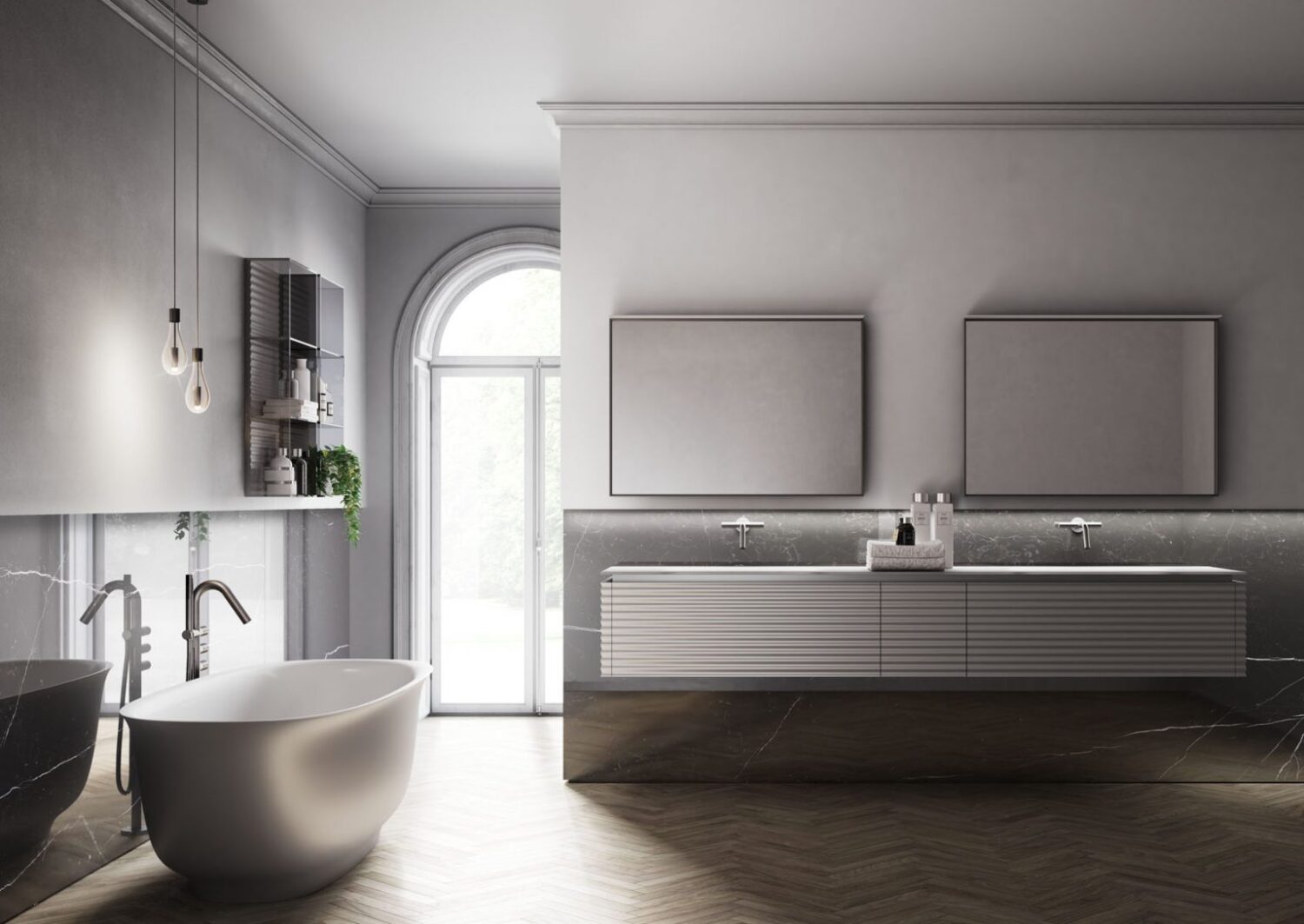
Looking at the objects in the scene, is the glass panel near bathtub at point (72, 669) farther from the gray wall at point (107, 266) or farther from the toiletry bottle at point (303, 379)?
the toiletry bottle at point (303, 379)

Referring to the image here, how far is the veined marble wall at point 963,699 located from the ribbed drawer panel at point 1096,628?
16 cm

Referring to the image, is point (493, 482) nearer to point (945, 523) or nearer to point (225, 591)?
point (225, 591)

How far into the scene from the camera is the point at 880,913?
2.93 m

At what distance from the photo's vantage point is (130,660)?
3303 millimetres

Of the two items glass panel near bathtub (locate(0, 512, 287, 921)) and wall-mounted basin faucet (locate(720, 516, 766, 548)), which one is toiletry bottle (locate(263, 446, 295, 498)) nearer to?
glass panel near bathtub (locate(0, 512, 287, 921))

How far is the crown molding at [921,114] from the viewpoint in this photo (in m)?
4.23

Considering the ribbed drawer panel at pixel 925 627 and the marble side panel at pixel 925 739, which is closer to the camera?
the ribbed drawer panel at pixel 925 627

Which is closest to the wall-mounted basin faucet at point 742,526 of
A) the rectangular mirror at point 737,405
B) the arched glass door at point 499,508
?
the rectangular mirror at point 737,405

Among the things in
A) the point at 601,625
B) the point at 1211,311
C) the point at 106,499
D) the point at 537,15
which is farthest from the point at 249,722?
the point at 1211,311

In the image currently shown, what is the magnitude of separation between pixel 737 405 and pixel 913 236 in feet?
3.51

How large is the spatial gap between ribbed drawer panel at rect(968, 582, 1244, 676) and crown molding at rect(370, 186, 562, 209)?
314 centimetres

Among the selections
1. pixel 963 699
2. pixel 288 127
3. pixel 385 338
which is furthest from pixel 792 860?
pixel 288 127

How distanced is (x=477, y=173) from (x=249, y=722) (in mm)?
3345

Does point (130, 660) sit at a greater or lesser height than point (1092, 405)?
lesser
